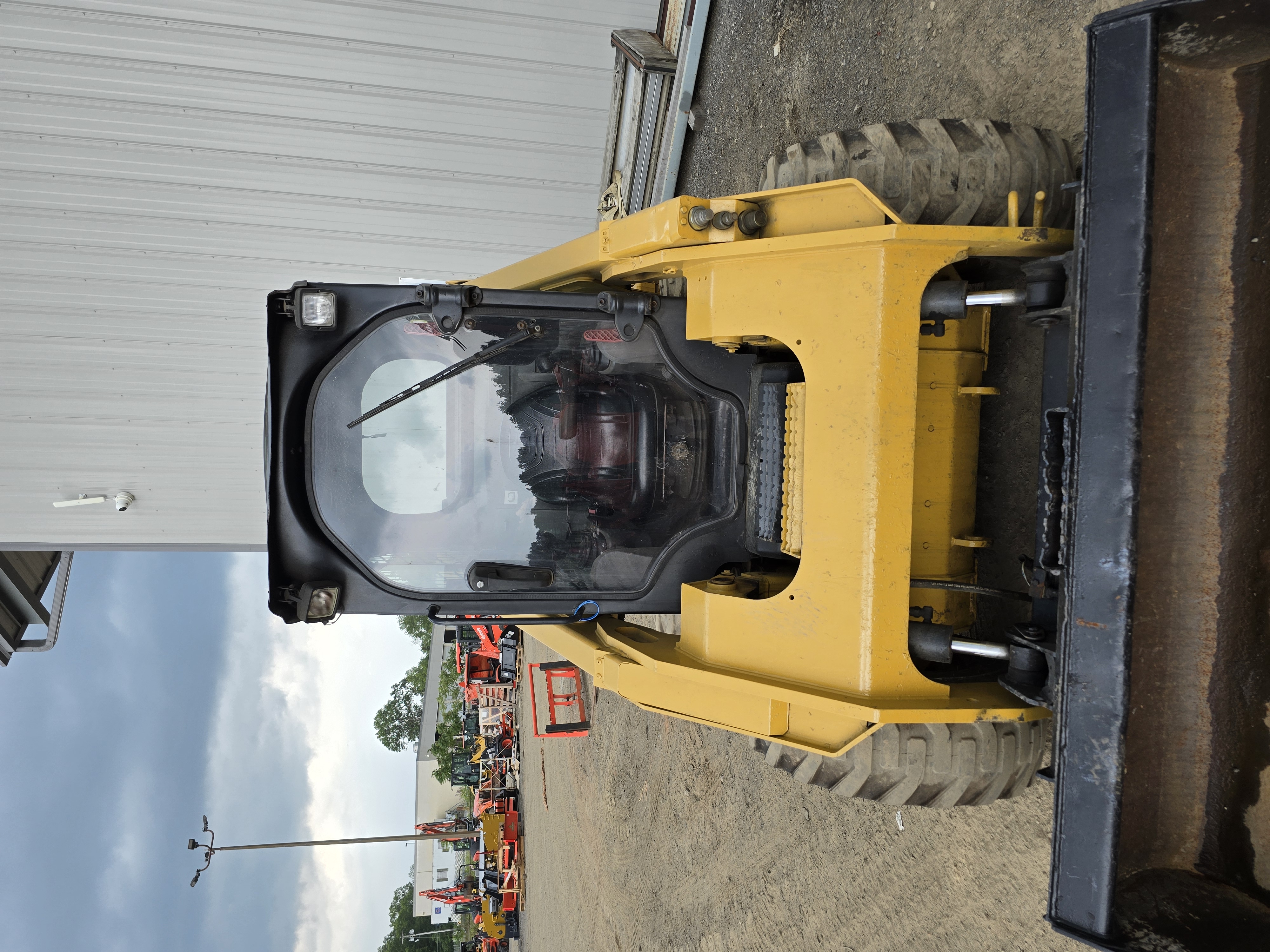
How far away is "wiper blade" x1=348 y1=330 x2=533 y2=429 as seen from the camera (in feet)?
7.83

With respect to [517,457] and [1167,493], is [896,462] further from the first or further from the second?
[517,457]

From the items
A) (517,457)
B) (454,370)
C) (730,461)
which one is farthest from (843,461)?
(454,370)

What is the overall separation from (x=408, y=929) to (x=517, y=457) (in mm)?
39004

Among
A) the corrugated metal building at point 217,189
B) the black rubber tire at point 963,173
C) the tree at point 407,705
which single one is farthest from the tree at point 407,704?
the black rubber tire at point 963,173

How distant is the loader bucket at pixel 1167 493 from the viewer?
1539 mm

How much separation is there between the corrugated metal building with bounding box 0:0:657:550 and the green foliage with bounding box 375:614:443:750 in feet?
97.8

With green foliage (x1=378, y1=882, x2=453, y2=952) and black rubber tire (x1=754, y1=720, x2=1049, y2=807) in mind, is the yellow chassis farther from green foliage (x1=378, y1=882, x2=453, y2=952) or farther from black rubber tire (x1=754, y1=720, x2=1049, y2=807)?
green foliage (x1=378, y1=882, x2=453, y2=952)

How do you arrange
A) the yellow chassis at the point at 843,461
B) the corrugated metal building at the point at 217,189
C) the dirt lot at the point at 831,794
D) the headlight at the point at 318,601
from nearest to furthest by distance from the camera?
the yellow chassis at the point at 843,461 < the headlight at the point at 318,601 < the dirt lot at the point at 831,794 < the corrugated metal building at the point at 217,189

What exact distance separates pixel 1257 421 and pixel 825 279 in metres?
1.03

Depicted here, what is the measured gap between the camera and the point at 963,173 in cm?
222

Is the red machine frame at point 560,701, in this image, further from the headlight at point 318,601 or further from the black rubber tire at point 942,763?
the black rubber tire at point 942,763

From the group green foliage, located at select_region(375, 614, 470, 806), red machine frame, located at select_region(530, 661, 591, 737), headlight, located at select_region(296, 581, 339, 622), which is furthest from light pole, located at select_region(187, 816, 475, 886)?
green foliage, located at select_region(375, 614, 470, 806)

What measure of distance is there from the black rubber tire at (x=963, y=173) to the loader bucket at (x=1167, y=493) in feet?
1.97

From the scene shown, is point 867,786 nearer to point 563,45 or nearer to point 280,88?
point 563,45
